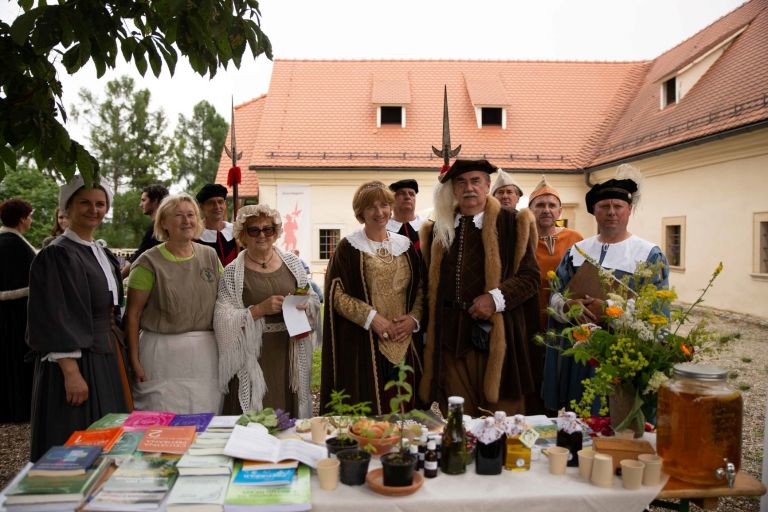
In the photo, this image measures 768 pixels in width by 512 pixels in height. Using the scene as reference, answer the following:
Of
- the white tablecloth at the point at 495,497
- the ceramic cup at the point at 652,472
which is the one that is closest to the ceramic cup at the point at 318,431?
the white tablecloth at the point at 495,497

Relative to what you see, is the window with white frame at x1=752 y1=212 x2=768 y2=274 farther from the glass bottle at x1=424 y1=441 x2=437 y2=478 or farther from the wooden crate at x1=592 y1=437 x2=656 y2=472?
the glass bottle at x1=424 y1=441 x2=437 y2=478

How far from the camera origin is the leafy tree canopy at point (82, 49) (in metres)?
2.15

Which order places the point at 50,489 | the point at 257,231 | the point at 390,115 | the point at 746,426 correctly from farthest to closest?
the point at 390,115 < the point at 746,426 < the point at 257,231 < the point at 50,489

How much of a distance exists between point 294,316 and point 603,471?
1.97m

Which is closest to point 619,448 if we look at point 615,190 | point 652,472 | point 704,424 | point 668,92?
point 652,472

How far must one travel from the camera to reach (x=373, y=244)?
382 centimetres

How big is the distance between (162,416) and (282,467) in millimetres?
805

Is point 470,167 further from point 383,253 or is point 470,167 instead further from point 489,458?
point 489,458

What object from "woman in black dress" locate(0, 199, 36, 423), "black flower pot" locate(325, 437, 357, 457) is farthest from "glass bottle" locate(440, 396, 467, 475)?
"woman in black dress" locate(0, 199, 36, 423)

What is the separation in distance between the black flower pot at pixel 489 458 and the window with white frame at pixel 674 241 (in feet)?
42.3

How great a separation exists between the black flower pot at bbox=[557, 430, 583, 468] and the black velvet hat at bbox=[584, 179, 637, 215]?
1.55 meters

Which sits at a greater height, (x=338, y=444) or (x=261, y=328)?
(x=261, y=328)

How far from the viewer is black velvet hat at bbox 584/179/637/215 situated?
340 cm

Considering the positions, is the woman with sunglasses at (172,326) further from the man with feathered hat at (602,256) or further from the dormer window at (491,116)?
the dormer window at (491,116)
